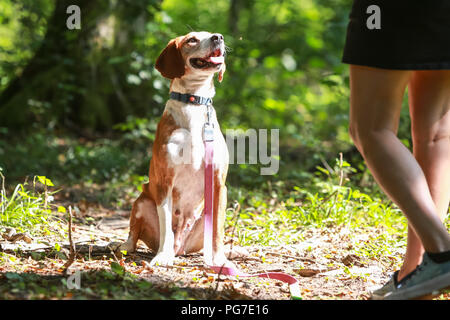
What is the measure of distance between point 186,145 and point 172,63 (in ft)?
1.73

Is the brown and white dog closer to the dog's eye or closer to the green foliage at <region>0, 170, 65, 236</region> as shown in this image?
the dog's eye

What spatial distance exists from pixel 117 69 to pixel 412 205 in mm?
7170

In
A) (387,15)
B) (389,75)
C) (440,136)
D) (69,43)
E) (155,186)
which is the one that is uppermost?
(69,43)

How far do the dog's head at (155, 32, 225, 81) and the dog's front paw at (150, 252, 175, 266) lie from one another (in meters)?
1.11

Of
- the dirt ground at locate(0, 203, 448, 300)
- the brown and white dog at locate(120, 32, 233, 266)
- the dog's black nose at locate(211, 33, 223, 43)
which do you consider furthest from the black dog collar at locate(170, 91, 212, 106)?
the dirt ground at locate(0, 203, 448, 300)

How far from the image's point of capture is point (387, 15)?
227 cm

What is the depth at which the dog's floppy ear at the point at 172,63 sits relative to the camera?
328 cm

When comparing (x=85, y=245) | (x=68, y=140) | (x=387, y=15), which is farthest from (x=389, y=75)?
(x=68, y=140)

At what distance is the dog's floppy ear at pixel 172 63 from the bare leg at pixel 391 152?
1.25 m

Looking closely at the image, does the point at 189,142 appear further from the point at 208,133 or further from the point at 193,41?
the point at 193,41

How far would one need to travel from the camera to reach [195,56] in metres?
3.26

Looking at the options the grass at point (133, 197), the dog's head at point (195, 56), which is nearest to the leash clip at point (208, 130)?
the dog's head at point (195, 56)

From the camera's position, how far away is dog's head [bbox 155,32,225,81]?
3.24m
